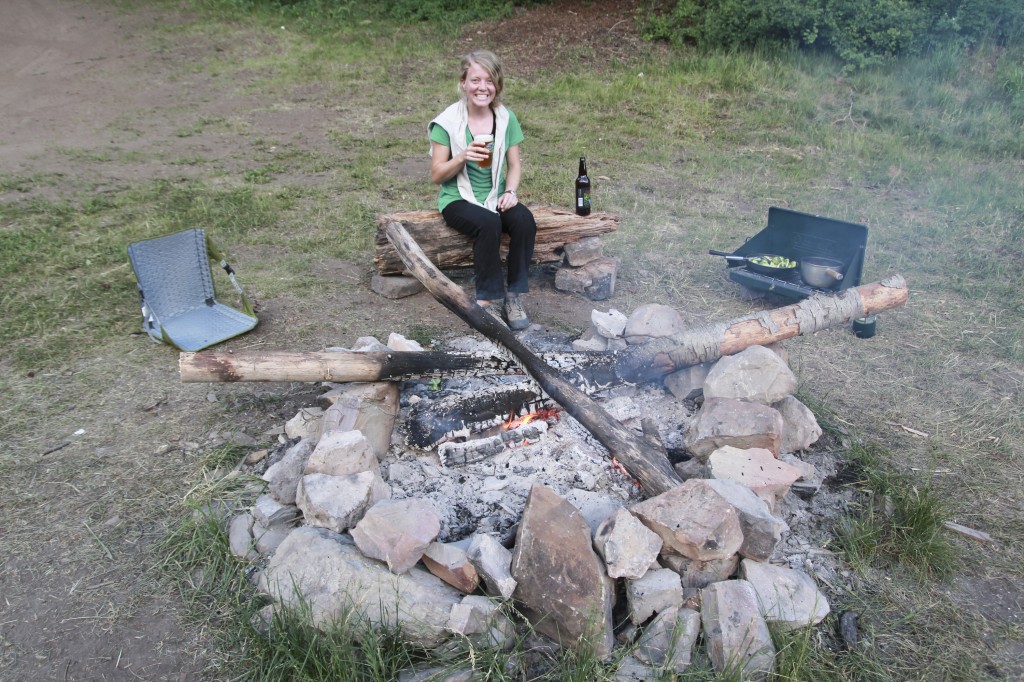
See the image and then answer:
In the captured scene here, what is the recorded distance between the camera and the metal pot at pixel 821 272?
4500mm

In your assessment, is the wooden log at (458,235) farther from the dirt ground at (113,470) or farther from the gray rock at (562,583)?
the gray rock at (562,583)

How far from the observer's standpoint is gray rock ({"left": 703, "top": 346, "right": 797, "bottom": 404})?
135 inches

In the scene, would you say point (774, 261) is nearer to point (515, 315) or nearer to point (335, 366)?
point (515, 315)

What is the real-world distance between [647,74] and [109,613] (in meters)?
8.94

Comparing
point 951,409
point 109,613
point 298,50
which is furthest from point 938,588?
point 298,50

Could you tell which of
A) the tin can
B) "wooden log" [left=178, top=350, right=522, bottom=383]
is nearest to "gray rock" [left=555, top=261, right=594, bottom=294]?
the tin can

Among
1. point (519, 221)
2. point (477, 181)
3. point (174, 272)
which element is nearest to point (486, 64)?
point (477, 181)

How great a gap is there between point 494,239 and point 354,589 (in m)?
2.72

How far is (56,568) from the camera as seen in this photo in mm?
2801

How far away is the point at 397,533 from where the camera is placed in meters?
2.53

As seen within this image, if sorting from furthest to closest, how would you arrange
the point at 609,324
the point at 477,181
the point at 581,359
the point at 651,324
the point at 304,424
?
the point at 477,181 → the point at 609,324 → the point at 651,324 → the point at 581,359 → the point at 304,424

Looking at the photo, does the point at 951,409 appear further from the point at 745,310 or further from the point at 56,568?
the point at 56,568

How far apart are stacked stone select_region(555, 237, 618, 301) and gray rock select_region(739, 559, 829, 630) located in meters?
2.65

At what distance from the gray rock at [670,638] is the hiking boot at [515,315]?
237 centimetres
